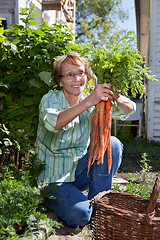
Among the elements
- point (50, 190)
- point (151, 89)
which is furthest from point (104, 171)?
point (151, 89)

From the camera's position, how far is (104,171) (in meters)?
2.62

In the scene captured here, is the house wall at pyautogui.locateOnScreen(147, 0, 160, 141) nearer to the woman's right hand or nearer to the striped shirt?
the striped shirt

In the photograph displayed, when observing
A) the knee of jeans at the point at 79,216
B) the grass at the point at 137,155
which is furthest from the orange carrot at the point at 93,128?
the grass at the point at 137,155

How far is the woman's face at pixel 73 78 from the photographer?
8.36 ft

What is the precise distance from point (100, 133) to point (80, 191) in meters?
0.54

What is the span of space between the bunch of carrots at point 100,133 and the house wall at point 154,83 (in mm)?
4839

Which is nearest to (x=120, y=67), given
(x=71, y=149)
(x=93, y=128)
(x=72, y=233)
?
Result: (x=93, y=128)

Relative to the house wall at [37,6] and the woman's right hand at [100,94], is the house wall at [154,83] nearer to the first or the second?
the house wall at [37,6]

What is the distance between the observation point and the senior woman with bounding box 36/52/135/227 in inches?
96.0

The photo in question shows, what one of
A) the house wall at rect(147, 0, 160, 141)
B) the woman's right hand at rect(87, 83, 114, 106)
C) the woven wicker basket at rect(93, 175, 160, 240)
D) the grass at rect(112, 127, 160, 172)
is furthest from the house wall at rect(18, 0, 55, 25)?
the woven wicker basket at rect(93, 175, 160, 240)

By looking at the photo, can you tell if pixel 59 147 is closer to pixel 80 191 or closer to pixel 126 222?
pixel 80 191

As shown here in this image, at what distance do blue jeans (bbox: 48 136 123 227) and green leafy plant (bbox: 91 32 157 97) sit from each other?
59cm

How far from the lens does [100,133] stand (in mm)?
2566

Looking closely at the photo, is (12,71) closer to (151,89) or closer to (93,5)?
(151,89)
